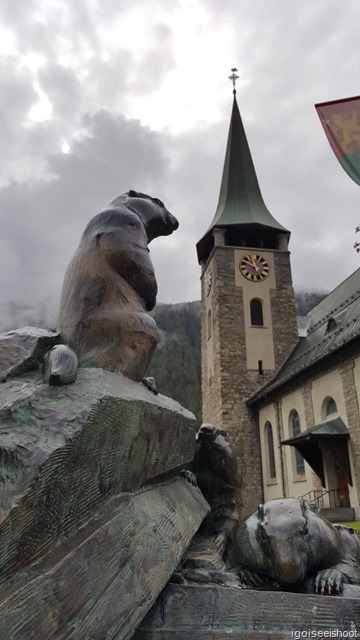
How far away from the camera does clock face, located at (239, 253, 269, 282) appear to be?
26.5 meters

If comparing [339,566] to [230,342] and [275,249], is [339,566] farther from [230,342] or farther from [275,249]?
[275,249]

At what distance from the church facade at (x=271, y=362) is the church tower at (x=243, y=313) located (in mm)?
52

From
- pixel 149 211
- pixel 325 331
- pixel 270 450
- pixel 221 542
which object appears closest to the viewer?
pixel 221 542

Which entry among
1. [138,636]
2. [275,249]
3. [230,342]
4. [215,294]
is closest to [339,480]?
[230,342]

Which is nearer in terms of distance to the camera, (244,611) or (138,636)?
(138,636)

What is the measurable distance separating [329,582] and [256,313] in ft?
80.2

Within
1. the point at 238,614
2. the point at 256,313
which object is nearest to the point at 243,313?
the point at 256,313

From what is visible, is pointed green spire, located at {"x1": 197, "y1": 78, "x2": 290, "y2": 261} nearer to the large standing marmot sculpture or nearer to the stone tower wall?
the stone tower wall

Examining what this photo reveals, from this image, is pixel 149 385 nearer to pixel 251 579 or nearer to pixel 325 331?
pixel 251 579

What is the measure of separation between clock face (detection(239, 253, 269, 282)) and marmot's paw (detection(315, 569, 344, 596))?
2484 cm

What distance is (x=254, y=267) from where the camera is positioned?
2677 cm

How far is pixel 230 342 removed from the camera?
80.9 ft

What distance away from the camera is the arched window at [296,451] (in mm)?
19497

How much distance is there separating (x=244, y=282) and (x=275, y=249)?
2980mm
